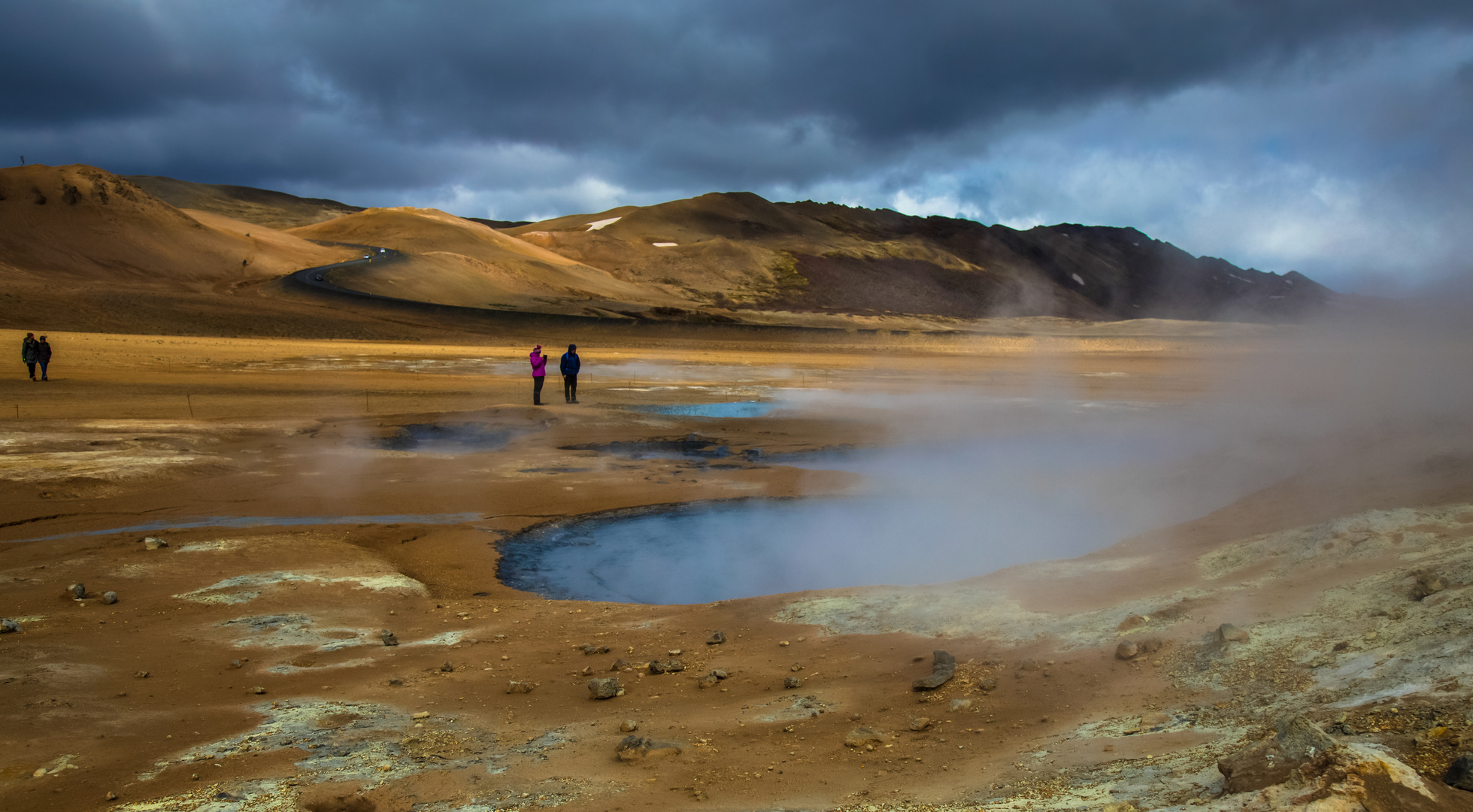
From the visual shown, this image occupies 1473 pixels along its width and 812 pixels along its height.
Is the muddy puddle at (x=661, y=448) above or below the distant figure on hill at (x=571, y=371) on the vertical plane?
below

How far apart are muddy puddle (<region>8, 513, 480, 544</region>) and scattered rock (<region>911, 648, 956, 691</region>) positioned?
750 centimetres

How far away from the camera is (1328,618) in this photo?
4.87 m

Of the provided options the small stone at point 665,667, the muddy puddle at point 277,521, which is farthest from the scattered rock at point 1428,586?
the muddy puddle at point 277,521

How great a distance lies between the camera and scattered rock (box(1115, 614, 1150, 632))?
5559mm

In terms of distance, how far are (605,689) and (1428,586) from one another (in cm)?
460

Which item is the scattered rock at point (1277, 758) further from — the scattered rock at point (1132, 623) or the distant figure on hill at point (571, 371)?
the distant figure on hill at point (571, 371)

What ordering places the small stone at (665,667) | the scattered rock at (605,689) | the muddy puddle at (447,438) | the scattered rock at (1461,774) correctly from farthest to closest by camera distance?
the muddy puddle at (447,438)
the small stone at (665,667)
the scattered rock at (605,689)
the scattered rock at (1461,774)

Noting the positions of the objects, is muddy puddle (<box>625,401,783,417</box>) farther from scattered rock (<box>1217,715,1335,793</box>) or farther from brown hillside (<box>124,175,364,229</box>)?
brown hillside (<box>124,175,364,229</box>)

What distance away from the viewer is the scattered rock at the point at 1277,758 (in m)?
3.06

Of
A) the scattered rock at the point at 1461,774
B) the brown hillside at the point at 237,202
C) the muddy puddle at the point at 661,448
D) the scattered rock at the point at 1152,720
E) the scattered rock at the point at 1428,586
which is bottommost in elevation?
the muddy puddle at the point at 661,448

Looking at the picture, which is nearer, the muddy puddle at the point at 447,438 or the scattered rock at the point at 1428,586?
the scattered rock at the point at 1428,586

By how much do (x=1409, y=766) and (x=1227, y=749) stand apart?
0.78 metres

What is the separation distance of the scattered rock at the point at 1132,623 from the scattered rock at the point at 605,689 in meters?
3.14

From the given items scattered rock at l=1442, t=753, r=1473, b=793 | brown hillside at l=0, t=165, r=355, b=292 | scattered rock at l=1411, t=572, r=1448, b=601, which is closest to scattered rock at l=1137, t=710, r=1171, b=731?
scattered rock at l=1442, t=753, r=1473, b=793
